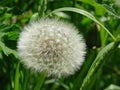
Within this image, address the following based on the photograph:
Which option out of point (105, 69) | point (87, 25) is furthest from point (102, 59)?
point (105, 69)

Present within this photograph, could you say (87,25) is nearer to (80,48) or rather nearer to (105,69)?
(105,69)

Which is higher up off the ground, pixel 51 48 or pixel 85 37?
pixel 51 48

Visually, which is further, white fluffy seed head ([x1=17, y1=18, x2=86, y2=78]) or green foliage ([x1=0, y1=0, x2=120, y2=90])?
green foliage ([x1=0, y1=0, x2=120, y2=90])

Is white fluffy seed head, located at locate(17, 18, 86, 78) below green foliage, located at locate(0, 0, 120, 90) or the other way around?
the other way around

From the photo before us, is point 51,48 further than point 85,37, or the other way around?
point 85,37
